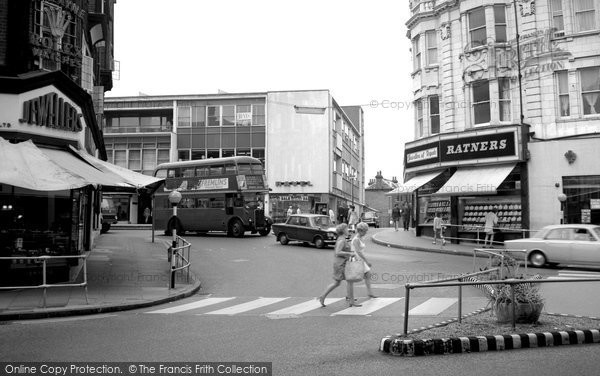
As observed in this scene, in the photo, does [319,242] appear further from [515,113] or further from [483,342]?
[483,342]

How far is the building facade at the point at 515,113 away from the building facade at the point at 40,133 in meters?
17.2

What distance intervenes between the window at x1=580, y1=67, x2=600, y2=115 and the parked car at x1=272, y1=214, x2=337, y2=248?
12698 millimetres

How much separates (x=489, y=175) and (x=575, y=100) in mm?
4946

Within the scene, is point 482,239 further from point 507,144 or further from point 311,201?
point 311,201

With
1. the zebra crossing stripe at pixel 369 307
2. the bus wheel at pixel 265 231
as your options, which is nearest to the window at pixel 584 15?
the zebra crossing stripe at pixel 369 307

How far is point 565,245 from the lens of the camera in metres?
17.5

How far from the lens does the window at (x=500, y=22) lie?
2522 centimetres

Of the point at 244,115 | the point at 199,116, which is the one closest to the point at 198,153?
the point at 199,116

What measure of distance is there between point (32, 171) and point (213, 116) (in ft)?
144

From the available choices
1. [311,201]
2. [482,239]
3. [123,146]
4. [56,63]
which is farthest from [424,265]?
[123,146]

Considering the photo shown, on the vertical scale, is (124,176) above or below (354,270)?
above

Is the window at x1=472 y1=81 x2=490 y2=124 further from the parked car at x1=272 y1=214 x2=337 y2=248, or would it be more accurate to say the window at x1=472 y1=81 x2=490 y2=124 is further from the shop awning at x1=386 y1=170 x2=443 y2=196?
the parked car at x1=272 y1=214 x2=337 y2=248

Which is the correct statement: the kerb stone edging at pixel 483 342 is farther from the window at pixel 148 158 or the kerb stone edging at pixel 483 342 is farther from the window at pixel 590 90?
the window at pixel 148 158

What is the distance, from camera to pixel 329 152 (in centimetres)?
5353
